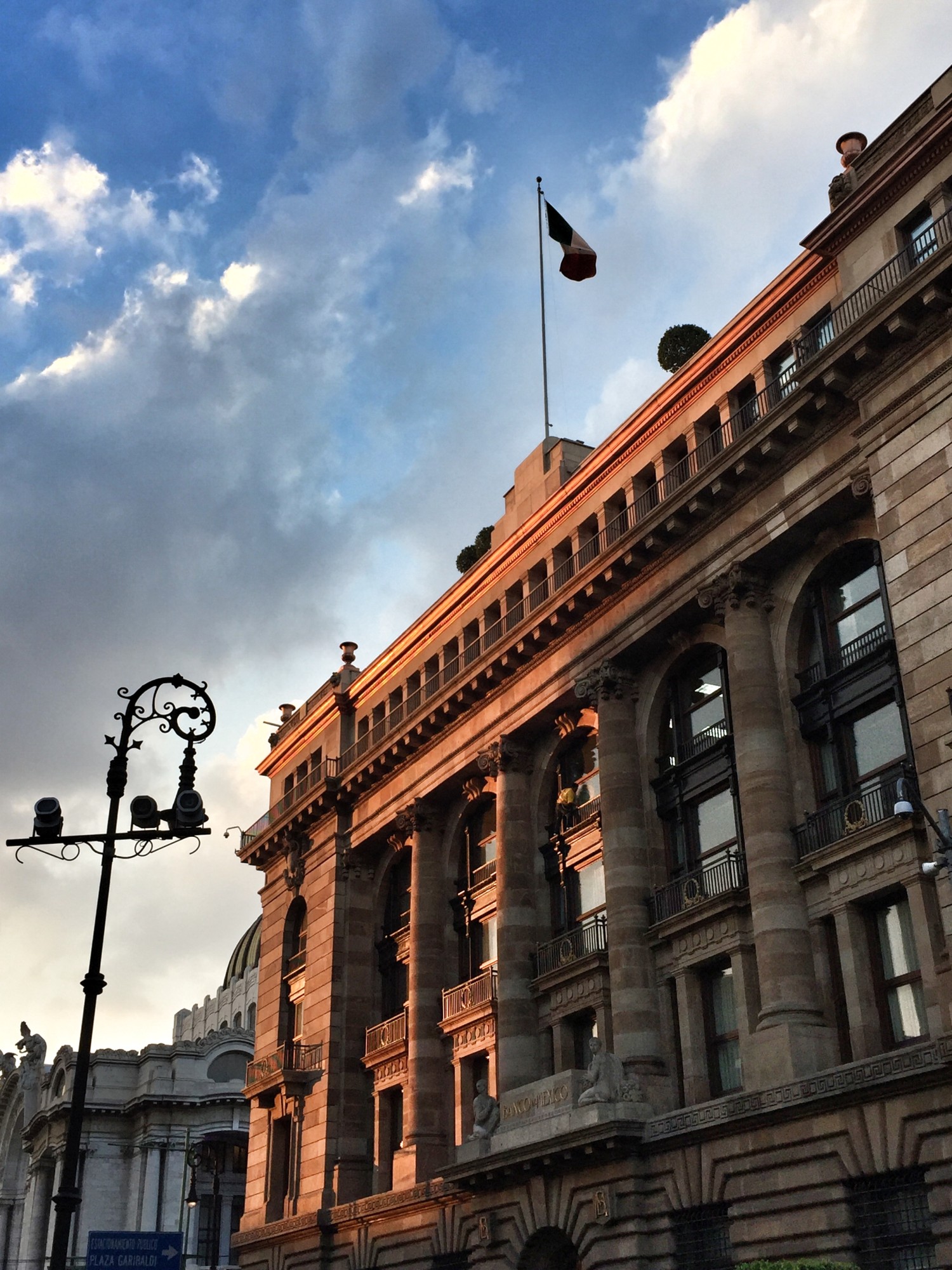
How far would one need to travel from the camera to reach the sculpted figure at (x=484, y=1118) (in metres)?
39.6

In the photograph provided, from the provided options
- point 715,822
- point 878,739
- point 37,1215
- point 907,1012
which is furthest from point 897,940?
point 37,1215

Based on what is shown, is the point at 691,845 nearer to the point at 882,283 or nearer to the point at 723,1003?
the point at 723,1003

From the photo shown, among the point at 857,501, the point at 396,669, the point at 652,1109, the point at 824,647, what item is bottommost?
the point at 652,1109

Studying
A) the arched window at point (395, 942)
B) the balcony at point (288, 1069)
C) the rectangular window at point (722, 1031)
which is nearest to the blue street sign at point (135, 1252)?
the rectangular window at point (722, 1031)

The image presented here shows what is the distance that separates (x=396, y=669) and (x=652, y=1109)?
986 inches

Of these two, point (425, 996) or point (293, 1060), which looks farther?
point (293, 1060)

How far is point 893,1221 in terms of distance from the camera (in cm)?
2791

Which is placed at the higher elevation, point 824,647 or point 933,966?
point 824,647

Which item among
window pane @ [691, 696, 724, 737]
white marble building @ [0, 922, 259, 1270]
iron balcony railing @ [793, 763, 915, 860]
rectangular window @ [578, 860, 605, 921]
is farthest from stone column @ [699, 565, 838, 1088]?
white marble building @ [0, 922, 259, 1270]

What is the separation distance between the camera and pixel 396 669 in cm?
5644

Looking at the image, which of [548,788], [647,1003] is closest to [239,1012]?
[548,788]

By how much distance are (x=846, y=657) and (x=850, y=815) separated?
423cm

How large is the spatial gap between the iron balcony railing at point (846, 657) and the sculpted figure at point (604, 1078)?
1076 centimetres

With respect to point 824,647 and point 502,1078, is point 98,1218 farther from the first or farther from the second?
point 824,647
